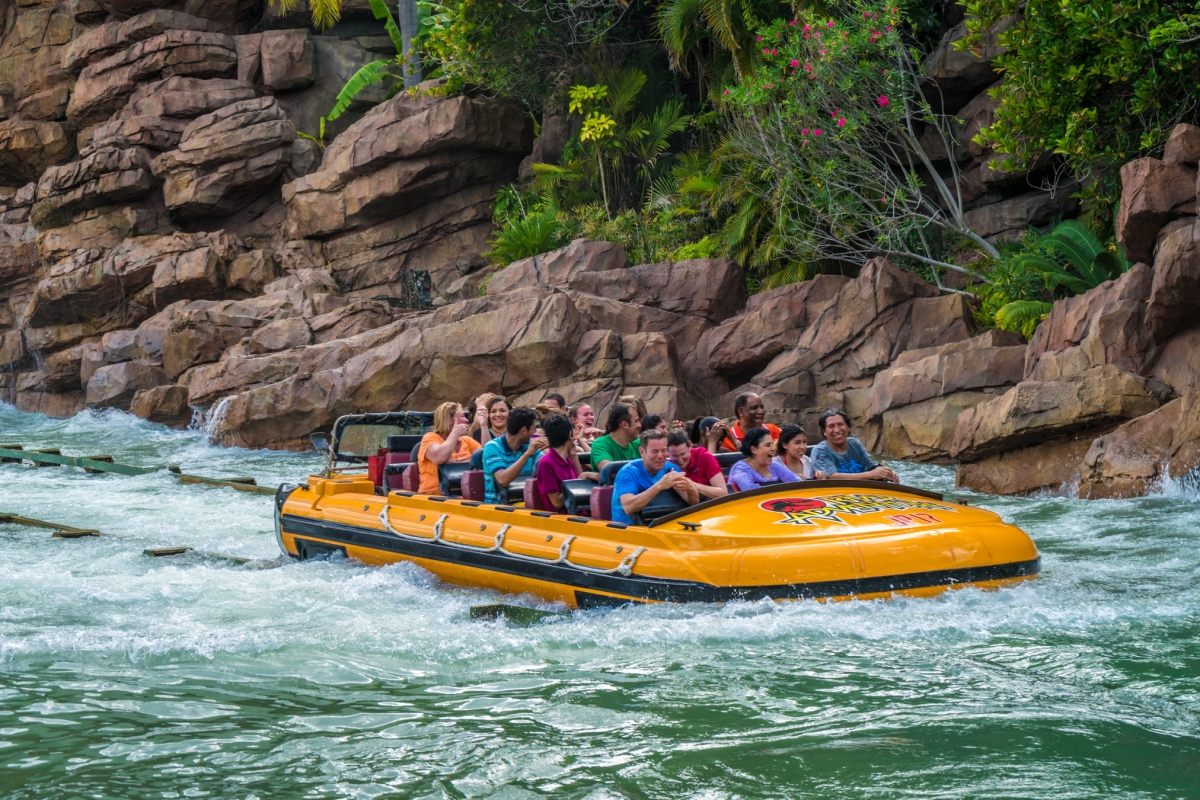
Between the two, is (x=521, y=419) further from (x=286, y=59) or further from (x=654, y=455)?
(x=286, y=59)

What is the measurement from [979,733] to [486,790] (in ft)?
6.22

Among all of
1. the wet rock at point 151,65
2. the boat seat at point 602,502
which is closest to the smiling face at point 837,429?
the boat seat at point 602,502

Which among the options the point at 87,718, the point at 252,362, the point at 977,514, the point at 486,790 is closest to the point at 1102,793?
the point at 486,790

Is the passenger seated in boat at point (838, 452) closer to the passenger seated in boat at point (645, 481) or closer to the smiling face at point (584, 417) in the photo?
the passenger seated in boat at point (645, 481)

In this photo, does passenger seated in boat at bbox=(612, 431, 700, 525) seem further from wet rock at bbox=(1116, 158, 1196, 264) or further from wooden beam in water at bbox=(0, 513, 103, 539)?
wet rock at bbox=(1116, 158, 1196, 264)

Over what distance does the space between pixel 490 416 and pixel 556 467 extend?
178cm

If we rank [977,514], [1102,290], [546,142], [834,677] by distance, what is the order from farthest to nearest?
[546,142] < [1102,290] < [977,514] < [834,677]

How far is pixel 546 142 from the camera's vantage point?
25047 millimetres

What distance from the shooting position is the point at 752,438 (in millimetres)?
7105

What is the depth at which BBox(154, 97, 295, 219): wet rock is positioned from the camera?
2553 centimetres

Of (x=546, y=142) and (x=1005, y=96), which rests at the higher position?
(x=546, y=142)

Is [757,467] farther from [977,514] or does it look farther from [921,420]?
[921,420]

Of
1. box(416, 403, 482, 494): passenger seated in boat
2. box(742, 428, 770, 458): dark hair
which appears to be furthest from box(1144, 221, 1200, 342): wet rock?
box(416, 403, 482, 494): passenger seated in boat

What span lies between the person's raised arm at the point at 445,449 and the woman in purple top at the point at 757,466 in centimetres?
228
